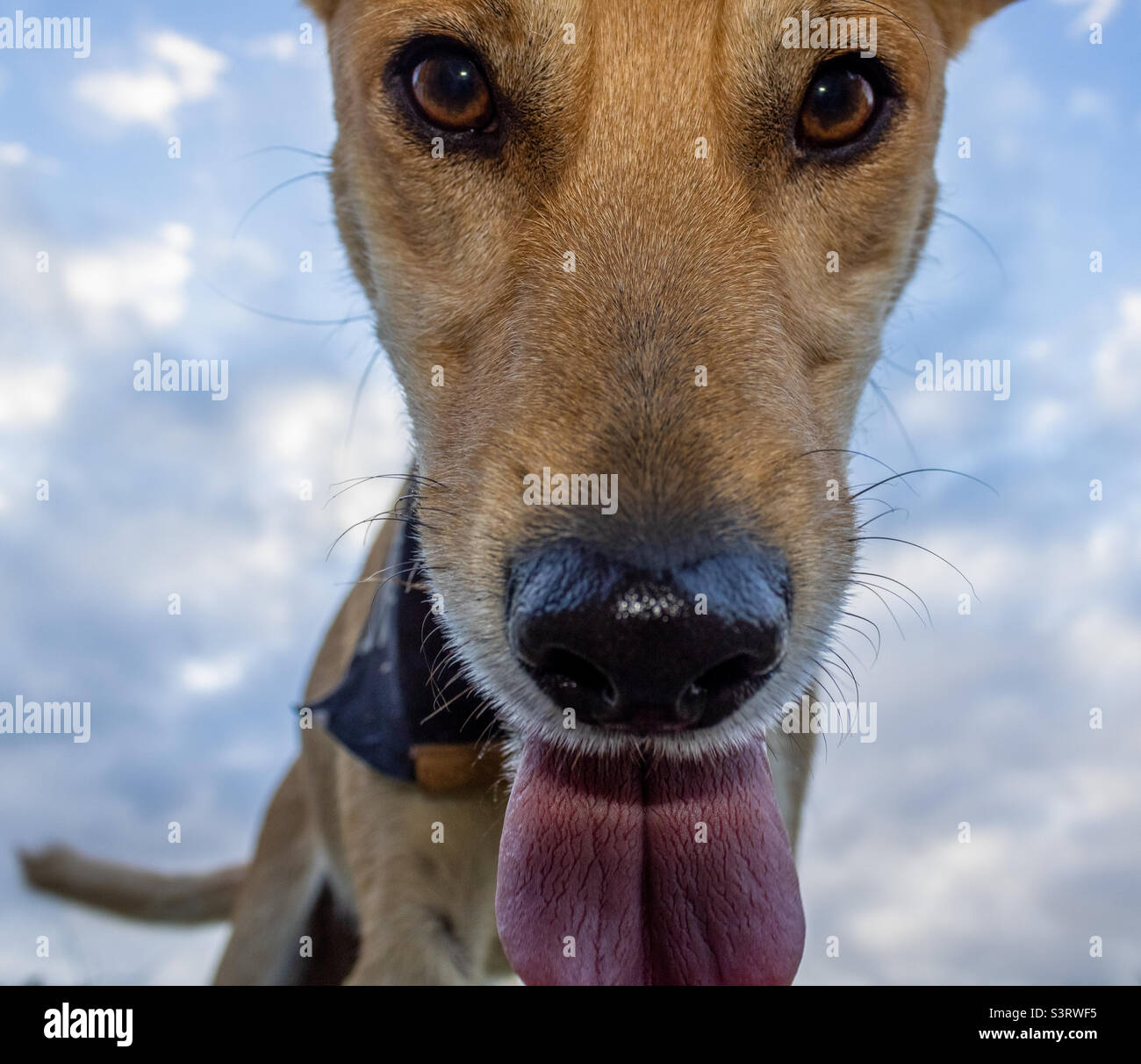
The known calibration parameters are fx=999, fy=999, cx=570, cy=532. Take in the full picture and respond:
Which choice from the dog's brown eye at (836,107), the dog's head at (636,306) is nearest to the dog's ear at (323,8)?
the dog's head at (636,306)

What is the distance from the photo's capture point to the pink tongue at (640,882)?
96.0 inches

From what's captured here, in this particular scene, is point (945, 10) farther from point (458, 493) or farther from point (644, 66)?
point (458, 493)

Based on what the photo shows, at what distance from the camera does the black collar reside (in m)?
3.39

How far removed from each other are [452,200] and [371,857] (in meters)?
2.38

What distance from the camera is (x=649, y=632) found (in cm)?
188

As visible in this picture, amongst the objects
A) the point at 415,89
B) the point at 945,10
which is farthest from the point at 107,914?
the point at 945,10

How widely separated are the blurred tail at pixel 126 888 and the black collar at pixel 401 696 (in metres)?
2.64

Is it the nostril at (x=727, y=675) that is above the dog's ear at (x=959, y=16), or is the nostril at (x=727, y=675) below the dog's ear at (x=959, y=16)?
below

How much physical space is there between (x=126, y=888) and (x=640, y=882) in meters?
4.45

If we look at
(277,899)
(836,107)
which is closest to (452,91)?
(836,107)

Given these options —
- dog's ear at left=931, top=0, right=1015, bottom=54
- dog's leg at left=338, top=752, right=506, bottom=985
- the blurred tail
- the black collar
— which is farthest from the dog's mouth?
the blurred tail

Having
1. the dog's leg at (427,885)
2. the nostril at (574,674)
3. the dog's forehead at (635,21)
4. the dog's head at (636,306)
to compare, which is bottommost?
the dog's leg at (427,885)

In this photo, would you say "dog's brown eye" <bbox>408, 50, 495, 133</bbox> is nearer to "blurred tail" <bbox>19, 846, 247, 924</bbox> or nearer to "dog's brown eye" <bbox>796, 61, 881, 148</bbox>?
"dog's brown eye" <bbox>796, 61, 881, 148</bbox>

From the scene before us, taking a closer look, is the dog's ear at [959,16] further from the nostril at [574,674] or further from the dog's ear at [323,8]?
the nostril at [574,674]
